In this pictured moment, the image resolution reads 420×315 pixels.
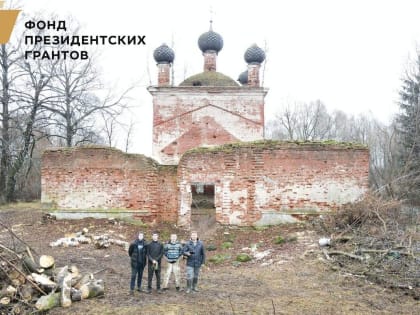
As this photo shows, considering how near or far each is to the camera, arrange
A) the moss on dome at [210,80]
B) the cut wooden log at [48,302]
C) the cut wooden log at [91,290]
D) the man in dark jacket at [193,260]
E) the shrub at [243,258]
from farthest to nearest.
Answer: the moss on dome at [210,80], the shrub at [243,258], the man in dark jacket at [193,260], the cut wooden log at [91,290], the cut wooden log at [48,302]

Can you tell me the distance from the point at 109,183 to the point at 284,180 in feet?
17.9

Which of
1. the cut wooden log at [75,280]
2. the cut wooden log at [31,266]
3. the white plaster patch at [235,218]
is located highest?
the white plaster patch at [235,218]

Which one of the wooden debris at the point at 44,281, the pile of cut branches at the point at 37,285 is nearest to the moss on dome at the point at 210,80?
the pile of cut branches at the point at 37,285

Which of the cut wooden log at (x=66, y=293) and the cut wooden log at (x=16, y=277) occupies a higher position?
the cut wooden log at (x=16, y=277)

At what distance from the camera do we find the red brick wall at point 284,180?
1166cm

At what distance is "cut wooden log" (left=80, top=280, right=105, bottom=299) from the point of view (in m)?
6.48

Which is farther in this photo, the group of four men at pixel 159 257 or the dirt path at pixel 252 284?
the group of four men at pixel 159 257

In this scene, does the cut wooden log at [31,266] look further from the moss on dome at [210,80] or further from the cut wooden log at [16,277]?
the moss on dome at [210,80]

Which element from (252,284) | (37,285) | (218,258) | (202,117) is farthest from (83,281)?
(202,117)

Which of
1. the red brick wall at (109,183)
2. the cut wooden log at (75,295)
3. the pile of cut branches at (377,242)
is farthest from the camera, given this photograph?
the red brick wall at (109,183)

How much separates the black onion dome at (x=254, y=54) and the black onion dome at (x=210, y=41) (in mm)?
2430

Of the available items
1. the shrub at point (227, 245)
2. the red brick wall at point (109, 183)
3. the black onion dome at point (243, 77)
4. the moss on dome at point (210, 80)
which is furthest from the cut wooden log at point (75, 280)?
the black onion dome at point (243, 77)

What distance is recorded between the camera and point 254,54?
18.5 meters

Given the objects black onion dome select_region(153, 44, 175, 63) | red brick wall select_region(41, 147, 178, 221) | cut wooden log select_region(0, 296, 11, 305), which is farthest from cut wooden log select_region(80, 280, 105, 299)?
black onion dome select_region(153, 44, 175, 63)
